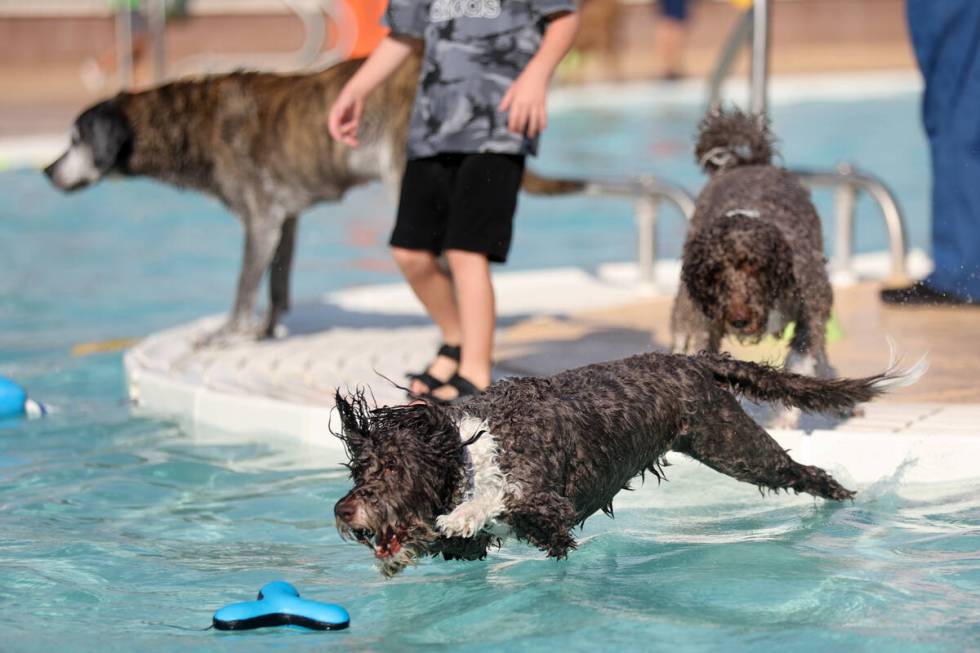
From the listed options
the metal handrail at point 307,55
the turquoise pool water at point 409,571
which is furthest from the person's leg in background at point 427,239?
the metal handrail at point 307,55

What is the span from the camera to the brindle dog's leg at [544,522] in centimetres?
→ 437

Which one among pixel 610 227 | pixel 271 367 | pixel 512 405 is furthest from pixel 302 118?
pixel 610 227

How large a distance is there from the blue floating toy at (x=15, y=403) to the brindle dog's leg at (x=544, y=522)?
423 centimetres

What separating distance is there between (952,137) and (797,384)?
4.39m

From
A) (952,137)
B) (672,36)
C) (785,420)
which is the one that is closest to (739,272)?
(785,420)

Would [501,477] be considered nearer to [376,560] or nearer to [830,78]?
[376,560]

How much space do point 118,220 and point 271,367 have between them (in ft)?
27.7

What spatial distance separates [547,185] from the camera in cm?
917

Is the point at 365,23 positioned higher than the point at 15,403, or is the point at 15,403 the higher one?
the point at 365,23

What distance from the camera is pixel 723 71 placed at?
1037 cm

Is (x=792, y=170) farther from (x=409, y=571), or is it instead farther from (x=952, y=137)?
(x=409, y=571)

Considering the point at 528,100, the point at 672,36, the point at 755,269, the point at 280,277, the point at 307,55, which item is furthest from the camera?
the point at 307,55

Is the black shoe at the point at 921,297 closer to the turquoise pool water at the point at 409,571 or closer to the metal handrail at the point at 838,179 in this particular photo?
the metal handrail at the point at 838,179

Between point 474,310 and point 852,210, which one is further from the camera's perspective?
point 852,210
